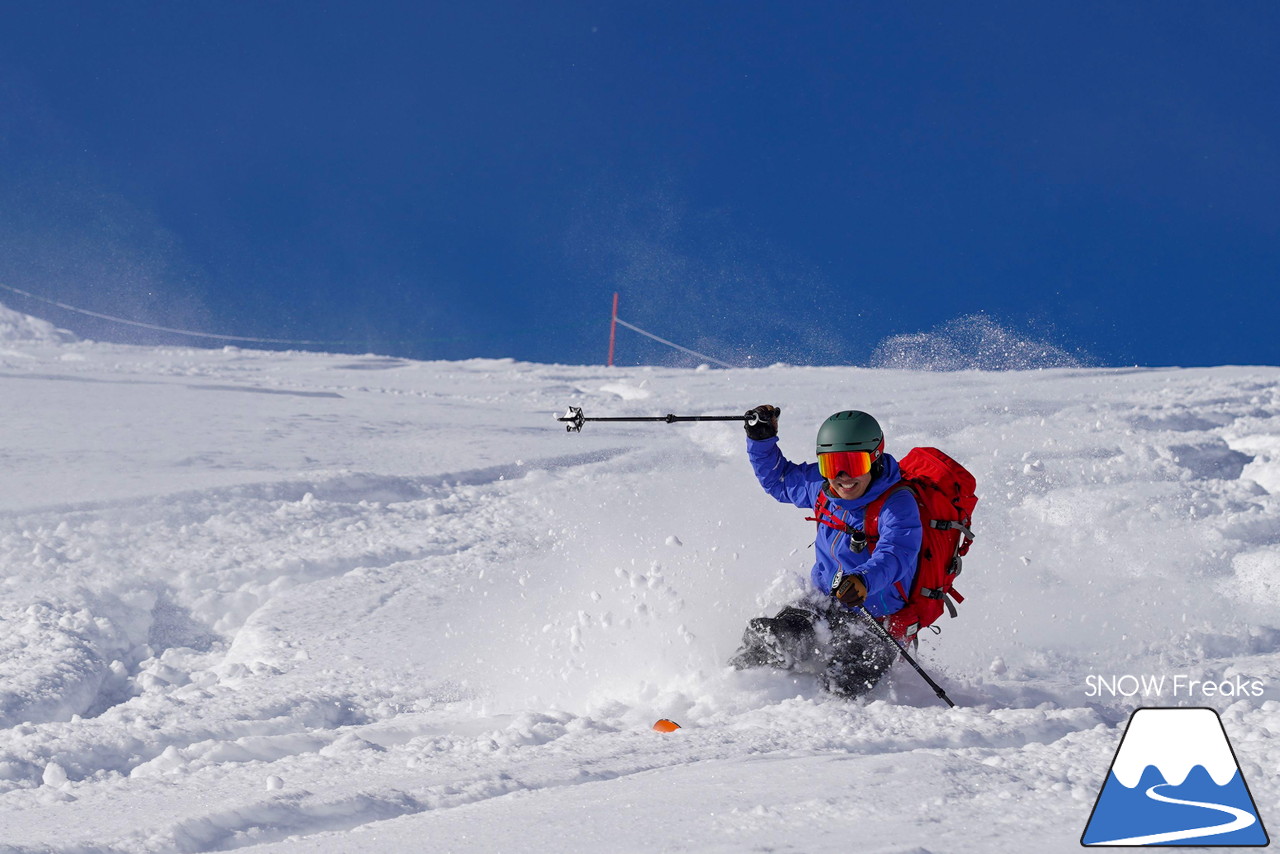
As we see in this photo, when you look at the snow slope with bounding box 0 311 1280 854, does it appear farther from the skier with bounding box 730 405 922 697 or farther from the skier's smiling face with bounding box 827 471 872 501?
the skier's smiling face with bounding box 827 471 872 501

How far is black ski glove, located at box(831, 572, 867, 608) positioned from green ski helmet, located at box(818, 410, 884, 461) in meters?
0.65

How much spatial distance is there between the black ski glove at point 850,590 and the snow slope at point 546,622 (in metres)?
0.48

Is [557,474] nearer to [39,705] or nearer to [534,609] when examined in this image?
[534,609]

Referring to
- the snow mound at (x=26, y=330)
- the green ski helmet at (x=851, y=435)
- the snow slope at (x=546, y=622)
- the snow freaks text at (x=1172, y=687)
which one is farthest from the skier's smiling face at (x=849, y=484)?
the snow mound at (x=26, y=330)

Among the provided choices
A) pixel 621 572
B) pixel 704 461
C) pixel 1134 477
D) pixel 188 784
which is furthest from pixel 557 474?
pixel 188 784

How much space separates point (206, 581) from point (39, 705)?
238cm

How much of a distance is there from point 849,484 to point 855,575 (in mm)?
507

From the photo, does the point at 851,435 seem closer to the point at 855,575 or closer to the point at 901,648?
the point at 855,575

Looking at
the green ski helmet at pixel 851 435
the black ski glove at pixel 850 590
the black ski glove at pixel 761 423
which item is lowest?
the black ski glove at pixel 850 590

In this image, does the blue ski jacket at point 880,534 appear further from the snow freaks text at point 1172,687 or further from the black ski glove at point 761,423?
the snow freaks text at point 1172,687

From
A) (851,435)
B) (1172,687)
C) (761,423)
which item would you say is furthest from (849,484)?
(1172,687)

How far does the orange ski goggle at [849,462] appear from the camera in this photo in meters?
5.12

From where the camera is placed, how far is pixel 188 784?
3795 mm

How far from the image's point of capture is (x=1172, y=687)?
6.07m
